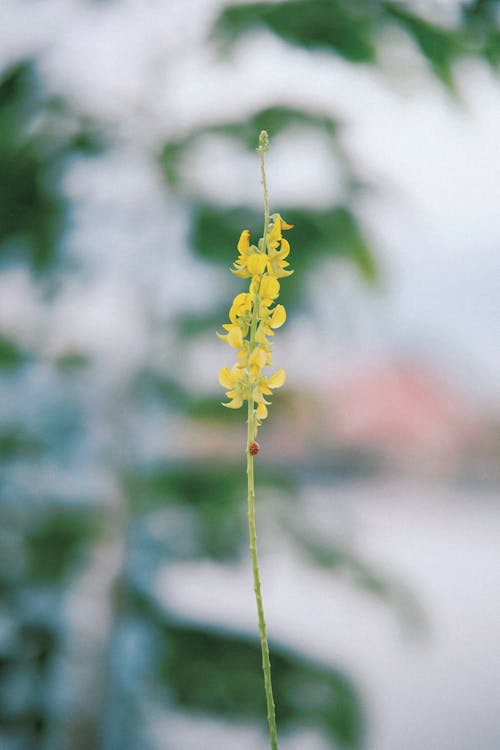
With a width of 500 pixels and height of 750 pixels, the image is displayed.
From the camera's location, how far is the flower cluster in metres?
0.18

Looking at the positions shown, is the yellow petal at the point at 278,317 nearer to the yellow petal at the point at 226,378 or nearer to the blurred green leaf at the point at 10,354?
the yellow petal at the point at 226,378

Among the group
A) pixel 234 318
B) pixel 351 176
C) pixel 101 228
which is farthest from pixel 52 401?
pixel 234 318

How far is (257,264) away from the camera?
18 centimetres

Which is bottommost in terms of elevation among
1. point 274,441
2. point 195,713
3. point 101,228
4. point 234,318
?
point 195,713

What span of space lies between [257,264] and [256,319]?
1 cm

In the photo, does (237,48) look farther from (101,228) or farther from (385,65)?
(101,228)

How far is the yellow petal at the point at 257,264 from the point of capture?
0.18m

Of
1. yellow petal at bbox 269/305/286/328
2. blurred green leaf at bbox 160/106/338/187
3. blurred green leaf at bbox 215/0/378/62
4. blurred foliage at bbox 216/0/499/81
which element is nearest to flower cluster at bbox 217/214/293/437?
yellow petal at bbox 269/305/286/328

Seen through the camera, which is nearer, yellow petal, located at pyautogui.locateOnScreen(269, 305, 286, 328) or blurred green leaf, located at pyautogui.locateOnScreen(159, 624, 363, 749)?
yellow petal, located at pyautogui.locateOnScreen(269, 305, 286, 328)

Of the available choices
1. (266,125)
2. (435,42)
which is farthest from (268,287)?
(266,125)

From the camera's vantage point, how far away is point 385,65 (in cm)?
83

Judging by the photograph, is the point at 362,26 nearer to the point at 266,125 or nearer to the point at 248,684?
the point at 266,125

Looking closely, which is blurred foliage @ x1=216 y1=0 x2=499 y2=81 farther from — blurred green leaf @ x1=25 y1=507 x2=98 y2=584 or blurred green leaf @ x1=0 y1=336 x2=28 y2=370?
blurred green leaf @ x1=25 y1=507 x2=98 y2=584

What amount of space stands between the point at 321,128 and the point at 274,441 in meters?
0.44
